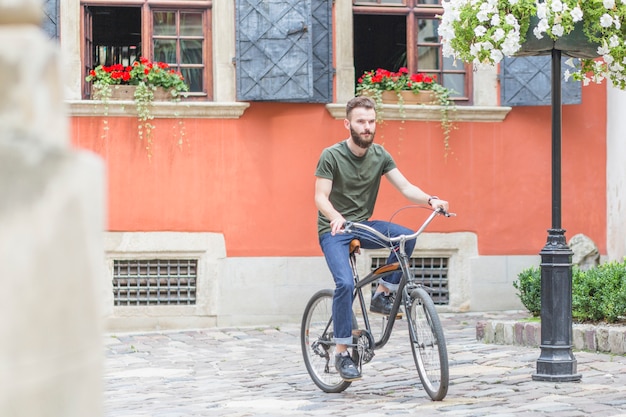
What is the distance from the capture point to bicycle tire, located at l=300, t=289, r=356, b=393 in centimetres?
653

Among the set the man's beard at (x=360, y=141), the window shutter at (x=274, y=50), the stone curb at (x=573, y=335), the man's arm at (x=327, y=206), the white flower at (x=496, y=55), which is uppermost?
the window shutter at (x=274, y=50)

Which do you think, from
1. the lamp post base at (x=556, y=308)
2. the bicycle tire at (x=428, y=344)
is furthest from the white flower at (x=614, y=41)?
the bicycle tire at (x=428, y=344)

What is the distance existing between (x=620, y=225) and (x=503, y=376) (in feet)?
16.0

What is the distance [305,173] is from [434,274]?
5.32ft

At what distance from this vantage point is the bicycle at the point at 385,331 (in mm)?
5734

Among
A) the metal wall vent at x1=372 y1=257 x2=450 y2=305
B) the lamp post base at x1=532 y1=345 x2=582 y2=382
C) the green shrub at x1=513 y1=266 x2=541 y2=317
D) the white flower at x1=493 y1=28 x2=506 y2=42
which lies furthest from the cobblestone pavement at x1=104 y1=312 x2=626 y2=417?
the white flower at x1=493 y1=28 x2=506 y2=42

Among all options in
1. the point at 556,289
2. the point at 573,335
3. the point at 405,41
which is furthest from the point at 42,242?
the point at 405,41

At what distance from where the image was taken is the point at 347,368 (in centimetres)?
621

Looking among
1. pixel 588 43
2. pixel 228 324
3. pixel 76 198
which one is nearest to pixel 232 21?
pixel 228 324

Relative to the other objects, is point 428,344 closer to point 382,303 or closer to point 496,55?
point 382,303

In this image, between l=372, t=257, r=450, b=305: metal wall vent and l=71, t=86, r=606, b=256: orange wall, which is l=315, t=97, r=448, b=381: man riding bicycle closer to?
l=71, t=86, r=606, b=256: orange wall

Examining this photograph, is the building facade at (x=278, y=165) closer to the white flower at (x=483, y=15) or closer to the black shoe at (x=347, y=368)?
the white flower at (x=483, y=15)

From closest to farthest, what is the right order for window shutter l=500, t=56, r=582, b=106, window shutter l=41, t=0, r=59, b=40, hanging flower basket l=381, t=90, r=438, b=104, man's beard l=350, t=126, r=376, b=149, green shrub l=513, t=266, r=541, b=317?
1. man's beard l=350, t=126, r=376, b=149
2. green shrub l=513, t=266, r=541, b=317
3. window shutter l=41, t=0, r=59, b=40
4. hanging flower basket l=381, t=90, r=438, b=104
5. window shutter l=500, t=56, r=582, b=106

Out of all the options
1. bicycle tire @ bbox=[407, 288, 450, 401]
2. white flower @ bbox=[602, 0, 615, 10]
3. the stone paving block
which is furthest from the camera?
the stone paving block
